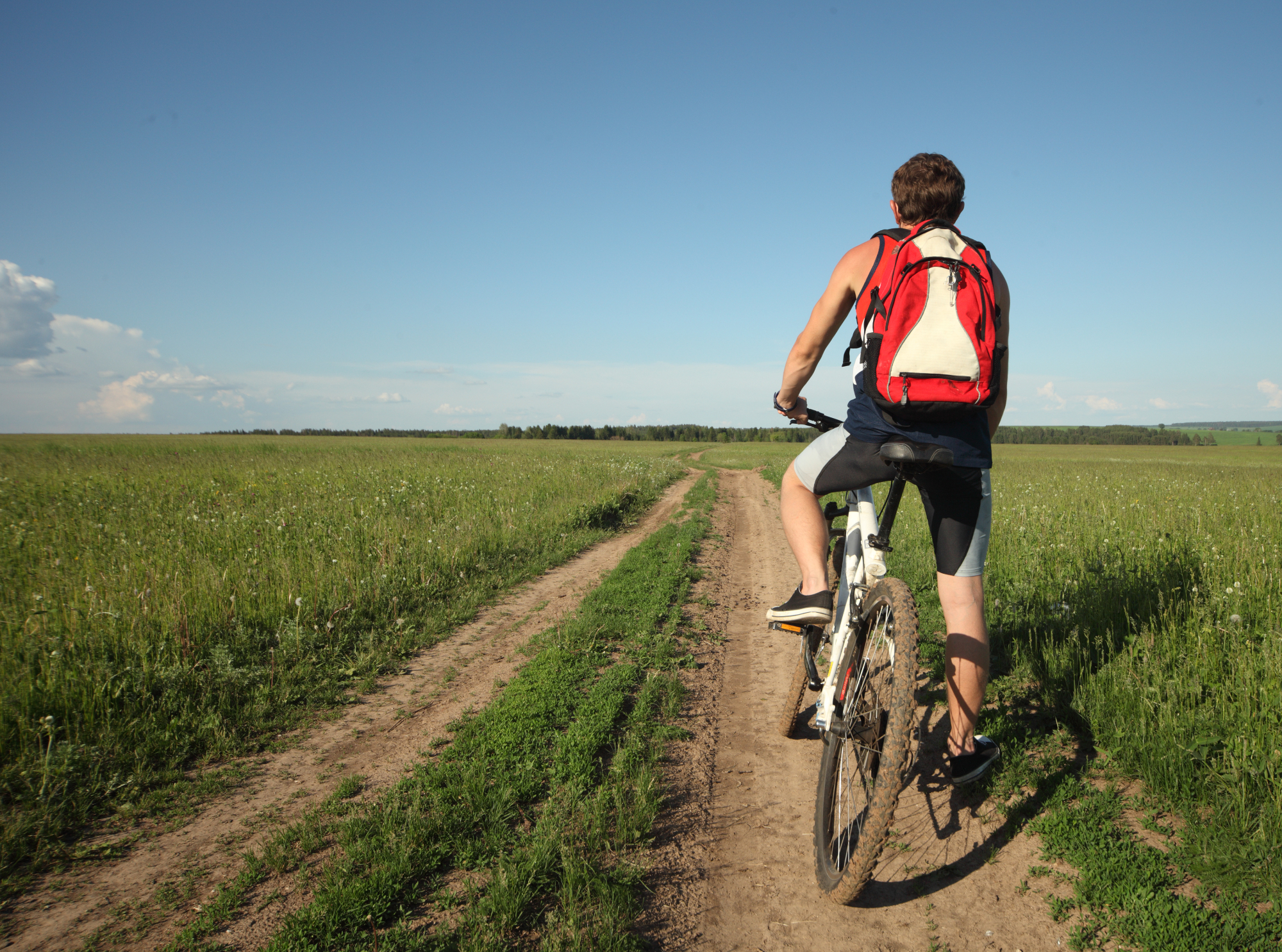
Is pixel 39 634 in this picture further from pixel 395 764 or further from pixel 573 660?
pixel 573 660

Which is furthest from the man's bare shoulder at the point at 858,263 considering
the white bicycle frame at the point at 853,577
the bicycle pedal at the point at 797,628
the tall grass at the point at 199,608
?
the tall grass at the point at 199,608

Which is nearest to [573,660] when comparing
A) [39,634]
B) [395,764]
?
[395,764]

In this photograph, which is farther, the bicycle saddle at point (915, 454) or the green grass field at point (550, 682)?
the green grass field at point (550, 682)

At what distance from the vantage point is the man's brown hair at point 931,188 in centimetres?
258

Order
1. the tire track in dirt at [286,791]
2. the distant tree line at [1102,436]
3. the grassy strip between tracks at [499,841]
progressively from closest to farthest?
1. the grassy strip between tracks at [499,841]
2. the tire track in dirt at [286,791]
3. the distant tree line at [1102,436]

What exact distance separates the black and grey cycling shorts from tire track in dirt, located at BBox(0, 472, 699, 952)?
9.38 feet

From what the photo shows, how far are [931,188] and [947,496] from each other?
51.4 inches

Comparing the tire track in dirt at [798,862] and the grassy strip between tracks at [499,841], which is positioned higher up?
the grassy strip between tracks at [499,841]

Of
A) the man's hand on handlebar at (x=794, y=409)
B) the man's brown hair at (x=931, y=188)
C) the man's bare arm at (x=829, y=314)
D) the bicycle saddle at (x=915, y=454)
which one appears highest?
the man's brown hair at (x=931, y=188)

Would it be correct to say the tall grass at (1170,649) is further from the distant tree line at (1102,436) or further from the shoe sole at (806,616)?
the distant tree line at (1102,436)

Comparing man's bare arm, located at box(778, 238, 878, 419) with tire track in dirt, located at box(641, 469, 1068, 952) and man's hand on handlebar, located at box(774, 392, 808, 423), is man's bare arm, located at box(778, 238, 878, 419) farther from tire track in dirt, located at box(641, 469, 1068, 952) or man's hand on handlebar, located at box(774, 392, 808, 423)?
tire track in dirt, located at box(641, 469, 1068, 952)

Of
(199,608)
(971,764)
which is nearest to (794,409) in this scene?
(971,764)

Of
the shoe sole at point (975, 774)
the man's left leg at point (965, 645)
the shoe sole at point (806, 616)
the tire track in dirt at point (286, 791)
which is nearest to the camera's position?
the tire track in dirt at point (286, 791)

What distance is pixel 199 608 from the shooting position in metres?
5.14
